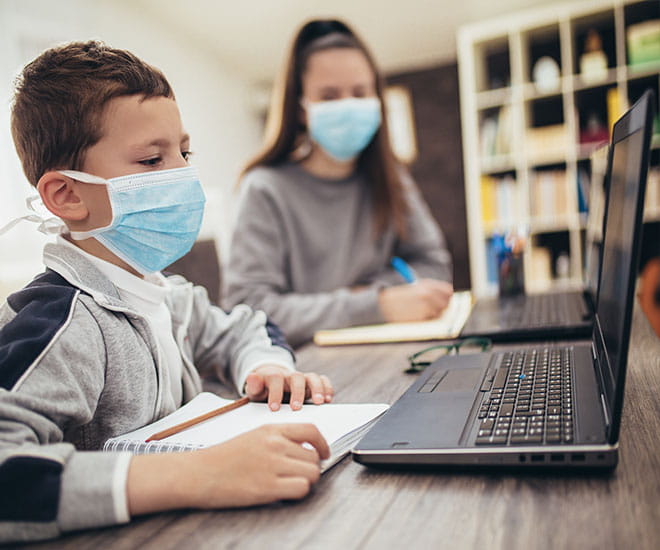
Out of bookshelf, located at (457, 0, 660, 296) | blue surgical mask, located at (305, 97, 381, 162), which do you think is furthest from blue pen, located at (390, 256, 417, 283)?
bookshelf, located at (457, 0, 660, 296)

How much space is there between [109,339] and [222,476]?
252 millimetres

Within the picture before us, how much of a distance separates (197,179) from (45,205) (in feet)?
0.66

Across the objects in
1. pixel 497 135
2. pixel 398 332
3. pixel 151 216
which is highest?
pixel 497 135

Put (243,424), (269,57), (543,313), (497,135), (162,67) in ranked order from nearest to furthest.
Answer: (243,424), (543,313), (162,67), (497,135), (269,57)

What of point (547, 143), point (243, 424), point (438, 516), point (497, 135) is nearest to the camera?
point (438, 516)

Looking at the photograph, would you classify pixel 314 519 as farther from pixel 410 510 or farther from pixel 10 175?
pixel 10 175

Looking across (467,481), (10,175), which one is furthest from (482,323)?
(10,175)

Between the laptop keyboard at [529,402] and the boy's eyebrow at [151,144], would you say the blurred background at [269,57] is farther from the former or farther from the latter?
the laptop keyboard at [529,402]

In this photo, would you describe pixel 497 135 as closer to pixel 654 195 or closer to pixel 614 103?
pixel 614 103

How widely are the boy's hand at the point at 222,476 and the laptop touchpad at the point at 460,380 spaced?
292 mm

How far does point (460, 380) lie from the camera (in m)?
0.81

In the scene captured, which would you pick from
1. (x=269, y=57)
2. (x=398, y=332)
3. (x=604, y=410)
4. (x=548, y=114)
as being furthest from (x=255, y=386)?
(x=269, y=57)

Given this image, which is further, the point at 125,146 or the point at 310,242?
the point at 310,242

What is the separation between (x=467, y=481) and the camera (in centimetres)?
53
